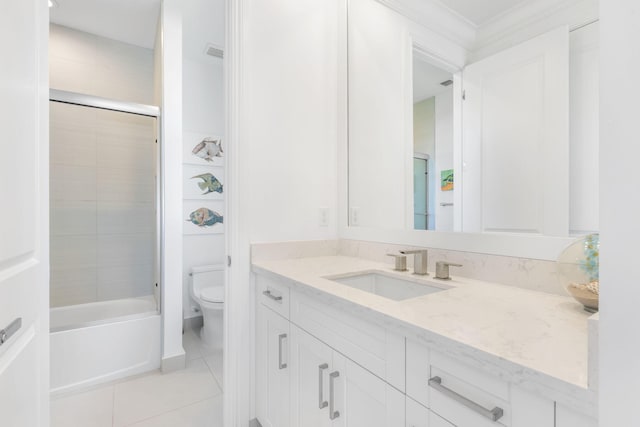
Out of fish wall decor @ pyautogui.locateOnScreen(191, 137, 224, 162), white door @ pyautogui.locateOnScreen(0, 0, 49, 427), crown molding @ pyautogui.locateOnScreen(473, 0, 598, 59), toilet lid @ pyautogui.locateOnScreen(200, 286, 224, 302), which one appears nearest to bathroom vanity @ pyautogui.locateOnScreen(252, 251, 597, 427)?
white door @ pyautogui.locateOnScreen(0, 0, 49, 427)

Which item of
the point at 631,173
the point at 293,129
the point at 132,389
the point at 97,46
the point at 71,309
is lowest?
the point at 132,389

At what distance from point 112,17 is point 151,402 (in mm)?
2864

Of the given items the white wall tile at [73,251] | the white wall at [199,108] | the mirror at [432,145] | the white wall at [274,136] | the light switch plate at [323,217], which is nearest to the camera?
the mirror at [432,145]

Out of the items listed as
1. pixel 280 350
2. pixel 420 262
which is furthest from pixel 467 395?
pixel 280 350

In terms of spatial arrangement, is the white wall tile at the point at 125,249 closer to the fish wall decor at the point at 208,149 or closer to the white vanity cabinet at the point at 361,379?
the fish wall decor at the point at 208,149

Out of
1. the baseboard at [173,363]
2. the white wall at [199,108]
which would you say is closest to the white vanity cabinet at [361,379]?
the baseboard at [173,363]

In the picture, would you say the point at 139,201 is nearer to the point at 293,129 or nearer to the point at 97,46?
the point at 97,46

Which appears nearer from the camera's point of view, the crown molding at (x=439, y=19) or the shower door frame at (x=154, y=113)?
the crown molding at (x=439, y=19)

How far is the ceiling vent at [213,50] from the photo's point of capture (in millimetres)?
2765

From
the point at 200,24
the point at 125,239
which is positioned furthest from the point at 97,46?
the point at 125,239

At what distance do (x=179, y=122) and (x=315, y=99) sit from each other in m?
1.10

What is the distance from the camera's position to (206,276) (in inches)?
110

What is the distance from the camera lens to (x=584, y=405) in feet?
1.44

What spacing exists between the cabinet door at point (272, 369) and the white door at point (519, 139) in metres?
0.90
